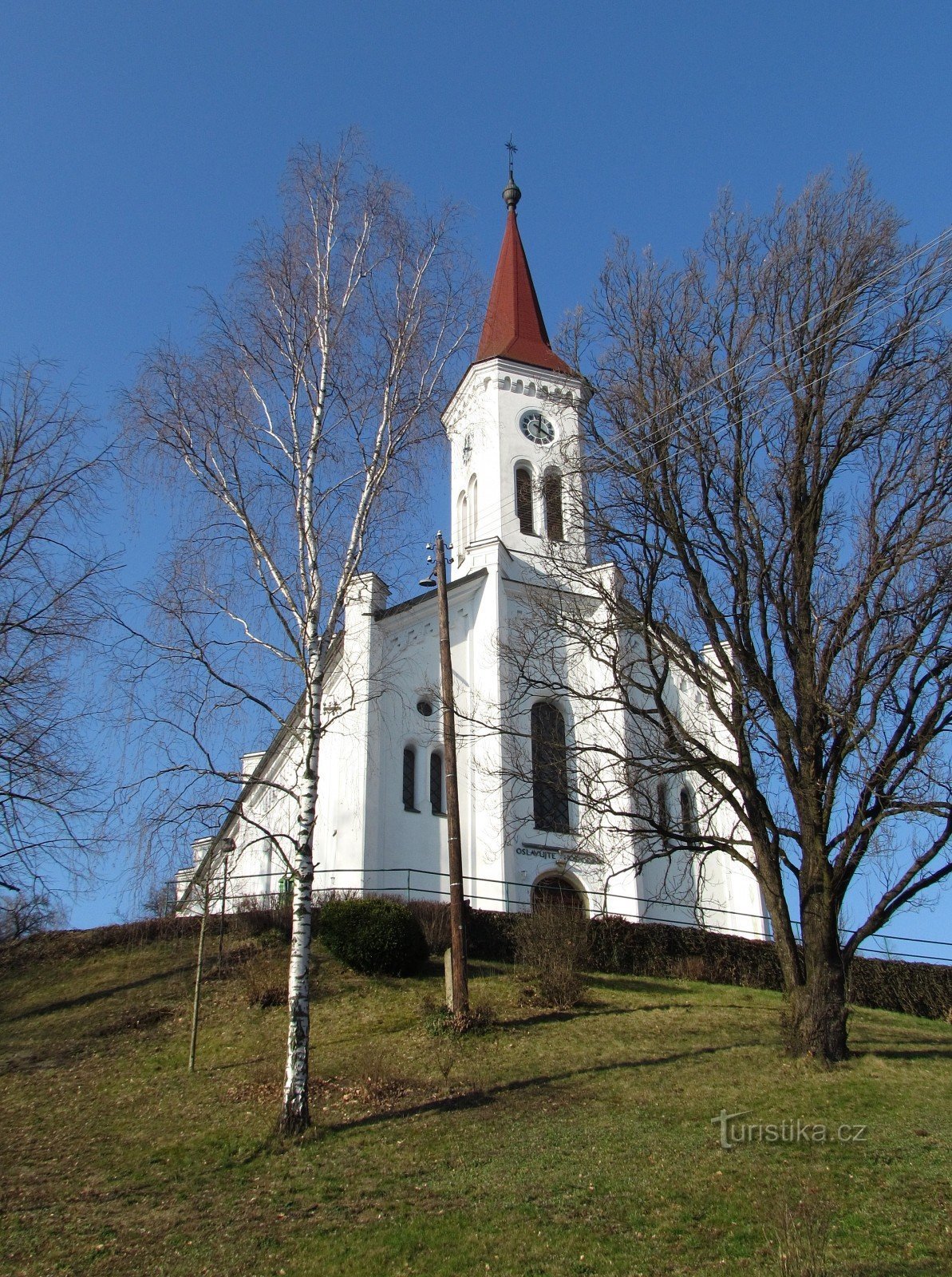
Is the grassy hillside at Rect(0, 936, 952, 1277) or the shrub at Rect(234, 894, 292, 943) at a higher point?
the shrub at Rect(234, 894, 292, 943)

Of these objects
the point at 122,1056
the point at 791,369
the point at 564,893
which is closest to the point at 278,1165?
the point at 122,1056

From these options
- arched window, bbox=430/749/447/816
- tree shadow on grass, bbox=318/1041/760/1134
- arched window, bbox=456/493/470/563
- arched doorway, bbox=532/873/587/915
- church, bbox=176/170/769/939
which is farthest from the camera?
arched window, bbox=456/493/470/563

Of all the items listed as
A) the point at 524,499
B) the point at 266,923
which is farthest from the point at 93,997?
the point at 524,499

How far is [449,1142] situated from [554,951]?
22.8ft

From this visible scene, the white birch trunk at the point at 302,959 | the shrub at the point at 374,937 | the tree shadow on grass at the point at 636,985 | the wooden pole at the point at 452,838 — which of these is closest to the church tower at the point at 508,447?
the wooden pole at the point at 452,838

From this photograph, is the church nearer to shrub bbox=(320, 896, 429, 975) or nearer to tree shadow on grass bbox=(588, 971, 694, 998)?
tree shadow on grass bbox=(588, 971, 694, 998)

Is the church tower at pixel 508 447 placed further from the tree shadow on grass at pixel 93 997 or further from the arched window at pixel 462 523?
the tree shadow on grass at pixel 93 997

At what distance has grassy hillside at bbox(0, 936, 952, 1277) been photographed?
27.4ft

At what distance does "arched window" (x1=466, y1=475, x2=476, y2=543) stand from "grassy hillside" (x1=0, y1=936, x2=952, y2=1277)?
1542 centimetres

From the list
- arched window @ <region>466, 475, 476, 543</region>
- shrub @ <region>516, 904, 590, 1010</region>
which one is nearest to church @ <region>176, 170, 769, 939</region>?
arched window @ <region>466, 475, 476, 543</region>

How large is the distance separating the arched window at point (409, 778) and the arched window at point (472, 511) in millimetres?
8216

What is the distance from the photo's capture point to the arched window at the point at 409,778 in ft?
78.3

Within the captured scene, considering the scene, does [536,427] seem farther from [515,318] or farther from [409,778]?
[409,778]

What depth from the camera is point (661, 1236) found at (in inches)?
330
